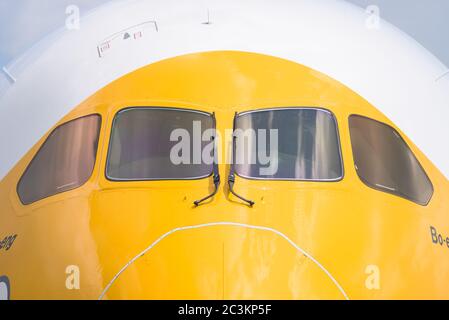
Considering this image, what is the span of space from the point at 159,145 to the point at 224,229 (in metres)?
1.14

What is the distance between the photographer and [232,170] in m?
5.55

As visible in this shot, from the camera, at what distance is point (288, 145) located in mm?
5789

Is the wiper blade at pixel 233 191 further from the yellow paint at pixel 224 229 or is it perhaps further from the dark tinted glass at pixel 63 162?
the dark tinted glass at pixel 63 162

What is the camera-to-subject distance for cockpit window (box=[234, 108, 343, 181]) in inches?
222

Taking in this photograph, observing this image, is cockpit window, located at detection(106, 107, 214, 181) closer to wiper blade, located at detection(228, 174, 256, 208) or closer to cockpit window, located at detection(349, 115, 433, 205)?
wiper blade, located at detection(228, 174, 256, 208)

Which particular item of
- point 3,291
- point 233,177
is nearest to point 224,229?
point 233,177

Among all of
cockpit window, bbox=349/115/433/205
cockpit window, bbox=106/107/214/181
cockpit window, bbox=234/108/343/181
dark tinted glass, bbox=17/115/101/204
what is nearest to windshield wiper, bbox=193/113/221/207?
cockpit window, bbox=106/107/214/181

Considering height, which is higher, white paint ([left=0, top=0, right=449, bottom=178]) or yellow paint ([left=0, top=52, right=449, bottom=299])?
white paint ([left=0, top=0, right=449, bottom=178])

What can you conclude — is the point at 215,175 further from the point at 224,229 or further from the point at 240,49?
the point at 240,49

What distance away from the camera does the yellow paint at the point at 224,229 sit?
16.0 feet

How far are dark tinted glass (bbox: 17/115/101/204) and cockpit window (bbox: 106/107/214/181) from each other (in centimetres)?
20

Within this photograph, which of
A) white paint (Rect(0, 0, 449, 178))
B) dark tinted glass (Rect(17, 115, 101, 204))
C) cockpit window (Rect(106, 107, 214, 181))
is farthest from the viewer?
white paint (Rect(0, 0, 449, 178))

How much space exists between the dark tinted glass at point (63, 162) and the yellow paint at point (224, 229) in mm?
86

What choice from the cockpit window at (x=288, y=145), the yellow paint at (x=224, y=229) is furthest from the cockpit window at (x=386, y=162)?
the cockpit window at (x=288, y=145)
